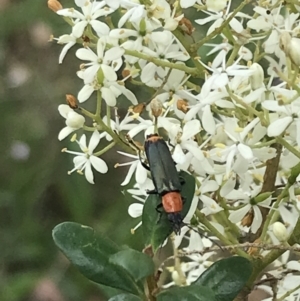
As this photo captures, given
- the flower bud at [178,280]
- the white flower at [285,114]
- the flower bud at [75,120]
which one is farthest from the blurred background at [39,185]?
the white flower at [285,114]

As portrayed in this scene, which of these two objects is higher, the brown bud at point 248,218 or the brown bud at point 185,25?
the brown bud at point 185,25

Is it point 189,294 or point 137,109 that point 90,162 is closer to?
point 137,109

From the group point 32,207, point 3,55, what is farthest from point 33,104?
point 32,207

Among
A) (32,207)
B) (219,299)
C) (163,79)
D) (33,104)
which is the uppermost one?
(163,79)

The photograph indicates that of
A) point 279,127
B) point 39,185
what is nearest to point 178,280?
point 279,127

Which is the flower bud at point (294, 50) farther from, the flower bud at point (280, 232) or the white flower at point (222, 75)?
the flower bud at point (280, 232)

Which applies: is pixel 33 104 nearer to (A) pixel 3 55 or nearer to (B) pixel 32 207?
(A) pixel 3 55

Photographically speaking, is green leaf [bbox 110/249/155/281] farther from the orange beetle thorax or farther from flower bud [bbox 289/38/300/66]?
flower bud [bbox 289/38/300/66]
